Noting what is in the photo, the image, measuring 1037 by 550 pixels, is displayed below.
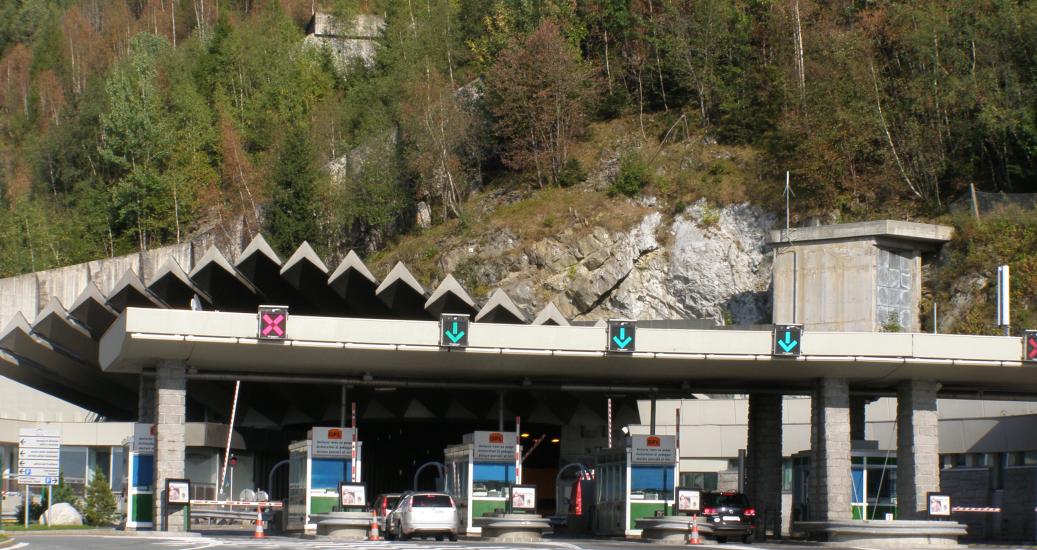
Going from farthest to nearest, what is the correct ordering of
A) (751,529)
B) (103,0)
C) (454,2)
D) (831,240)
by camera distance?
(103,0) < (454,2) < (831,240) < (751,529)

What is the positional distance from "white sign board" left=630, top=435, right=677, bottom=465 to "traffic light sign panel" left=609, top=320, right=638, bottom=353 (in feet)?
7.51

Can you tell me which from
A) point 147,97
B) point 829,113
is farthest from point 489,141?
point 147,97

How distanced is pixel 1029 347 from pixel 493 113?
47530 mm

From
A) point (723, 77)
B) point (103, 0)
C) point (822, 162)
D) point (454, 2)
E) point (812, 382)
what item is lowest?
point (812, 382)

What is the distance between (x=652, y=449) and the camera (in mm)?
36156

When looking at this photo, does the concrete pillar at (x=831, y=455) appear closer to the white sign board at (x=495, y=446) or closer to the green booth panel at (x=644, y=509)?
the green booth panel at (x=644, y=509)

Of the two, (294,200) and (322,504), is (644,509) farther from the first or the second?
(294,200)

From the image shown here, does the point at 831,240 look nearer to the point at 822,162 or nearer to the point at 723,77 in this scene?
the point at 822,162

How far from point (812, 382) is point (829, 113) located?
31.5m

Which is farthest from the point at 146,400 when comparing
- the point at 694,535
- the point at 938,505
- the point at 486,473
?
the point at 938,505

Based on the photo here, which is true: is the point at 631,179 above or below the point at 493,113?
below

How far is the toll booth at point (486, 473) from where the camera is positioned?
3672cm

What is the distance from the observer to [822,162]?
224 feet

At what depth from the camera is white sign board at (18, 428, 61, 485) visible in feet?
109
